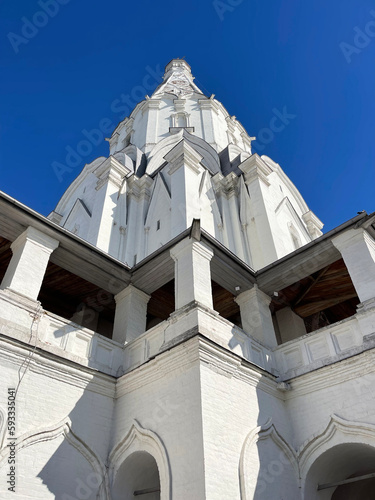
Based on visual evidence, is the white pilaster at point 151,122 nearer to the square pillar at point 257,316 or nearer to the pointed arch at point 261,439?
the square pillar at point 257,316

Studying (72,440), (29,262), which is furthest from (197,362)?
(29,262)

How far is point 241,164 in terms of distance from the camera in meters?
18.9

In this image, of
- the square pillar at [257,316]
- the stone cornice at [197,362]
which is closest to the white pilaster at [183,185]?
the square pillar at [257,316]

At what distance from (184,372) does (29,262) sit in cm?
447

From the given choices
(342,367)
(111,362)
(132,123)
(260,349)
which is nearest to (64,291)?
(111,362)

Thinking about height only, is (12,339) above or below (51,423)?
above

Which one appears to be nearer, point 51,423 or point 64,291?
point 51,423

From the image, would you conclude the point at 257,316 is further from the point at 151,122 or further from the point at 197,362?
the point at 151,122

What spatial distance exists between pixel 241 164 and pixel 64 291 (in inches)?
432

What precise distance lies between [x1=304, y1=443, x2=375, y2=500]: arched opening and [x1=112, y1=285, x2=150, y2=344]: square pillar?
5158 mm

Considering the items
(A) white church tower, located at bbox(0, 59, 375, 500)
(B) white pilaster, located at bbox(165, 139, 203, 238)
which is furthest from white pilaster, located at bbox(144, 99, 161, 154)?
(A) white church tower, located at bbox(0, 59, 375, 500)

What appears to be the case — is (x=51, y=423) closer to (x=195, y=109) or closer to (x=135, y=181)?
(x=135, y=181)

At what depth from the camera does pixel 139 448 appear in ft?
25.7

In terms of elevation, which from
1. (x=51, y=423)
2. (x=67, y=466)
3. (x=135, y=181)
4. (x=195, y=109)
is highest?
(x=195, y=109)
